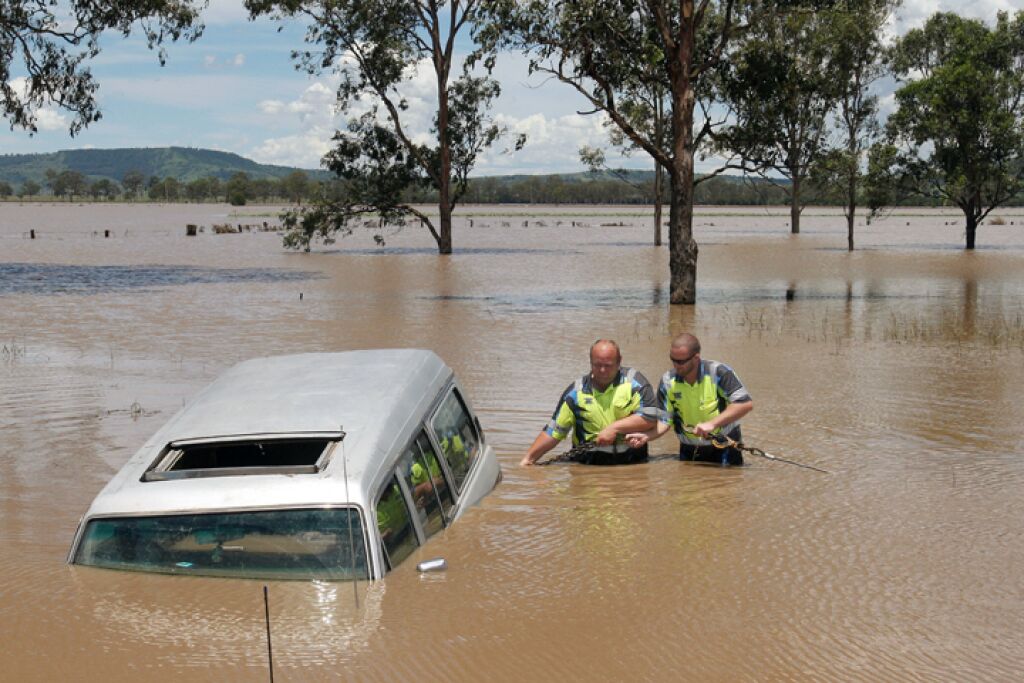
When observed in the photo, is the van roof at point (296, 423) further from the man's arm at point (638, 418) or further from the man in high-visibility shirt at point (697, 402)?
the man in high-visibility shirt at point (697, 402)

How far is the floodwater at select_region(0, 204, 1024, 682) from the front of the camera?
5883 mm

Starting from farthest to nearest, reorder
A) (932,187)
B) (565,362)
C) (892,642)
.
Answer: (932,187)
(565,362)
(892,642)

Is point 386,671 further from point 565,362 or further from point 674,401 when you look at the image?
point 565,362

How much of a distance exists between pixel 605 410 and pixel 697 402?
0.73 meters

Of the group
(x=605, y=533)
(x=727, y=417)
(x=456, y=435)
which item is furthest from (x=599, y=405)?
(x=456, y=435)

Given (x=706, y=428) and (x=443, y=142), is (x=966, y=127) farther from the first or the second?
(x=706, y=428)

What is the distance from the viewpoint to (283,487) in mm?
5805


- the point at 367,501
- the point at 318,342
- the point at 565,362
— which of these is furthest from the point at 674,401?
the point at 318,342

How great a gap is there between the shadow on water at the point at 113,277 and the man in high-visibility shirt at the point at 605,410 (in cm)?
2255

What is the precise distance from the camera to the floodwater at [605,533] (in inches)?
232

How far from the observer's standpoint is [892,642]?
243 inches

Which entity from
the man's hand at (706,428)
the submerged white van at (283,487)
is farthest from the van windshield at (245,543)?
the man's hand at (706,428)

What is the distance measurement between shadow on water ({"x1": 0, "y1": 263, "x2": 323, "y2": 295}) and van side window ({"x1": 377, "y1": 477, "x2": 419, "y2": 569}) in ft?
82.1

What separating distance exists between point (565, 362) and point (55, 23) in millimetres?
24571
